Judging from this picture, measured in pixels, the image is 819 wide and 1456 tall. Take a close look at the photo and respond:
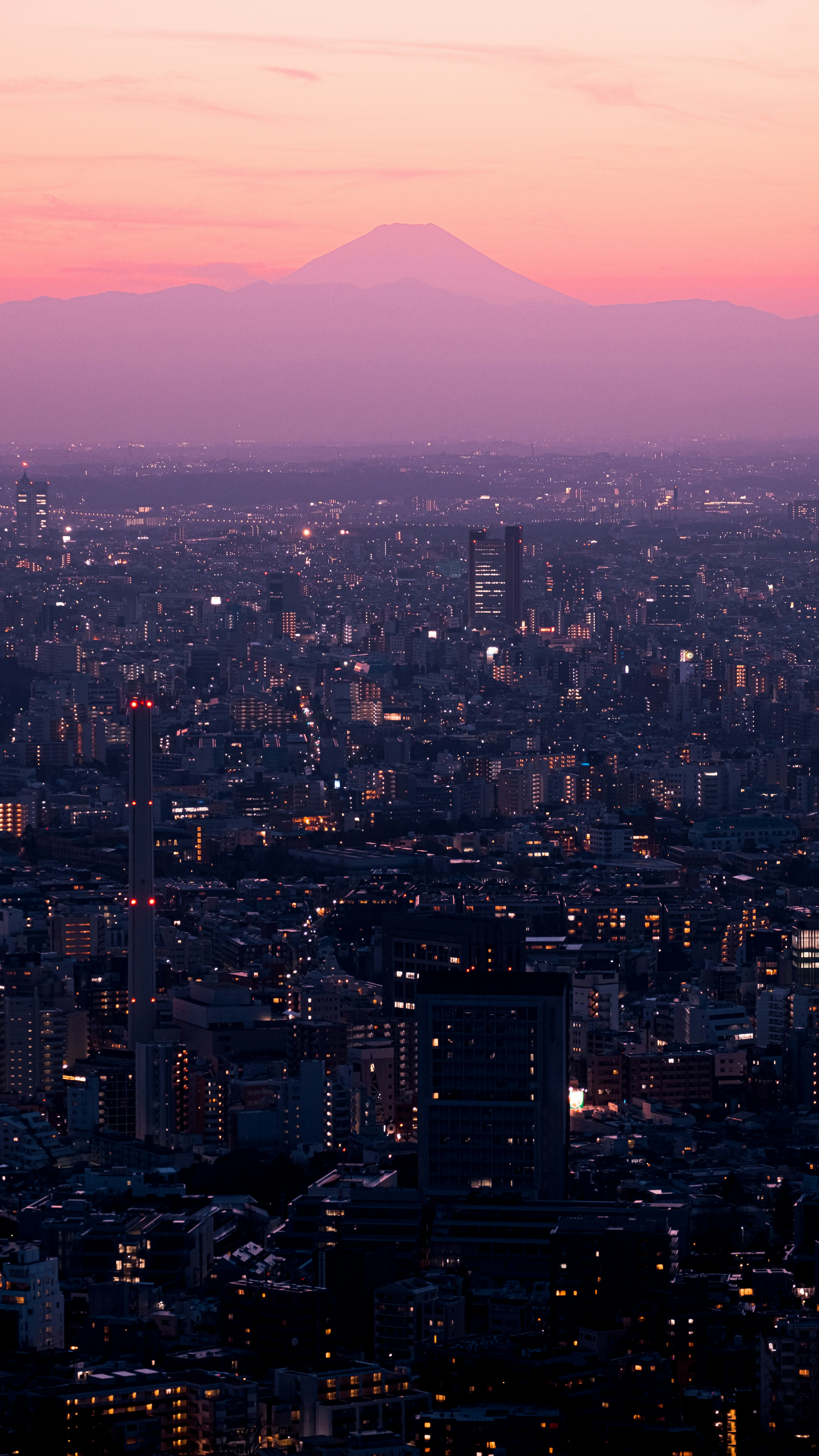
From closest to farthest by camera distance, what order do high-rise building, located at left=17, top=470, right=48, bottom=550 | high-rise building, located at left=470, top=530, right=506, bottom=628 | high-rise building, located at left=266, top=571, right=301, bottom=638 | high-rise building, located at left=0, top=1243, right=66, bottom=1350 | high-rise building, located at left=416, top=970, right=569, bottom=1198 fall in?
high-rise building, located at left=0, top=1243, right=66, bottom=1350 → high-rise building, located at left=416, top=970, right=569, bottom=1198 → high-rise building, located at left=266, top=571, right=301, bottom=638 → high-rise building, located at left=470, top=530, right=506, bottom=628 → high-rise building, located at left=17, top=470, right=48, bottom=550

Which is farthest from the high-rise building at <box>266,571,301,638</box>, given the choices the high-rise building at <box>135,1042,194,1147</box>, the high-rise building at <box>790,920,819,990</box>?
the high-rise building at <box>135,1042,194,1147</box>

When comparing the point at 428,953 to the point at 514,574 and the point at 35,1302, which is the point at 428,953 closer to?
the point at 35,1302

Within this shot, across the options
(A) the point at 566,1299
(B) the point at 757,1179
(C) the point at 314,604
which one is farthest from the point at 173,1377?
(C) the point at 314,604

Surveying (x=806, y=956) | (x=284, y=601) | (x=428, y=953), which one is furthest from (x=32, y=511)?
(x=428, y=953)

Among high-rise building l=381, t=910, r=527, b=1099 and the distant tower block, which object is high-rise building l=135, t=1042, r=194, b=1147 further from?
Result: the distant tower block

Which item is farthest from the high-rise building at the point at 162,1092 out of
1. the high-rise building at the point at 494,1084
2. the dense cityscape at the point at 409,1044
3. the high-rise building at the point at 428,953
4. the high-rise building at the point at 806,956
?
the high-rise building at the point at 806,956

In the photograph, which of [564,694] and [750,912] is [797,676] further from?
[750,912]

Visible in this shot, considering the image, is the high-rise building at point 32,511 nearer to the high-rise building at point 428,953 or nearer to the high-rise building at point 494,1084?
the high-rise building at point 428,953
